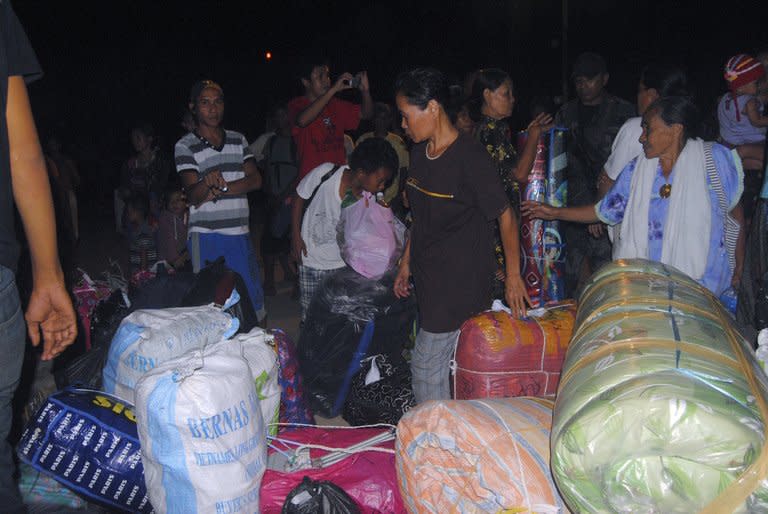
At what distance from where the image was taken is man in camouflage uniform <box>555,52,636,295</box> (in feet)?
15.9

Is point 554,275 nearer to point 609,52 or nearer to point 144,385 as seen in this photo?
point 144,385

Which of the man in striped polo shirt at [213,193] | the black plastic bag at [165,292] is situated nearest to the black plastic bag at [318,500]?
the black plastic bag at [165,292]

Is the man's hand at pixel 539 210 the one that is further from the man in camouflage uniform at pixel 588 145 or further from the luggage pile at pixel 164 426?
the luggage pile at pixel 164 426

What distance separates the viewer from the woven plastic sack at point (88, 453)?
2629 millimetres

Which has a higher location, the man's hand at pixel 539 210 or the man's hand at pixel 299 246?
the man's hand at pixel 539 210

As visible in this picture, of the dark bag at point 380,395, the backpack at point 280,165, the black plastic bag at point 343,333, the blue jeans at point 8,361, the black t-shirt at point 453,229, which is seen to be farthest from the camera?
the backpack at point 280,165

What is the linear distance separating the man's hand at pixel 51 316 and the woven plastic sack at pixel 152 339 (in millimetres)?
822

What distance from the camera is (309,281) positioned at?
4.36 meters

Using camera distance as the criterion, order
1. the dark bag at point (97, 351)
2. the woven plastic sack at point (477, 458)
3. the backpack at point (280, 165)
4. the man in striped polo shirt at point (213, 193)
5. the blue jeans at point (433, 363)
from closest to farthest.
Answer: the woven plastic sack at point (477, 458) → the blue jeans at point (433, 363) → the dark bag at point (97, 351) → the man in striped polo shirt at point (213, 193) → the backpack at point (280, 165)

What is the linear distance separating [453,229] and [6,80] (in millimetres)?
1855

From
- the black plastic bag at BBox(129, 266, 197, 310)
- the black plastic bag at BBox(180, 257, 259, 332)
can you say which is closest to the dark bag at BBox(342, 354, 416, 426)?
the black plastic bag at BBox(180, 257, 259, 332)

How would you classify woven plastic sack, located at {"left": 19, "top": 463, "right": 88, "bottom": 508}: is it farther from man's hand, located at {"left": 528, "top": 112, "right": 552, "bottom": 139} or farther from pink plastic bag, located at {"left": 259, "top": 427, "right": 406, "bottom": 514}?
man's hand, located at {"left": 528, "top": 112, "right": 552, "bottom": 139}

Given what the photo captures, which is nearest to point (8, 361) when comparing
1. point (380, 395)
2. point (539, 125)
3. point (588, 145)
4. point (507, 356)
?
point (507, 356)

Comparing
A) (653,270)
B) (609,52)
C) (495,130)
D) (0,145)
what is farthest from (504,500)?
(609,52)
